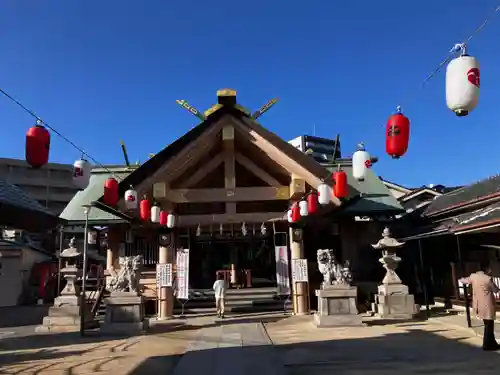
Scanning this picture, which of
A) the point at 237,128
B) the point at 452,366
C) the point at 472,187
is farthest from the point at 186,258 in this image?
the point at 472,187

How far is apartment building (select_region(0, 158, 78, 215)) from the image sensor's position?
52188mm

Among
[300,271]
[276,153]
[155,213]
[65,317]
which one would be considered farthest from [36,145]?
[300,271]

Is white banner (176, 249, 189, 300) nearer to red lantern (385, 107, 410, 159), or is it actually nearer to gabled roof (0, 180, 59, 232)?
gabled roof (0, 180, 59, 232)

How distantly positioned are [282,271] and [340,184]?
4362 mm

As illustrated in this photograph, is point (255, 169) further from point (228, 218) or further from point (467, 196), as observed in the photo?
point (467, 196)

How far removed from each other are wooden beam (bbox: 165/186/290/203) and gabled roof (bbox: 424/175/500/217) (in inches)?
257

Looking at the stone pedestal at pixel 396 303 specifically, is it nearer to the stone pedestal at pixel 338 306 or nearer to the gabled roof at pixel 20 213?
the stone pedestal at pixel 338 306

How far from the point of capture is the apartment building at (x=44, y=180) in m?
52.2

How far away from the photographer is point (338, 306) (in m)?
11.8

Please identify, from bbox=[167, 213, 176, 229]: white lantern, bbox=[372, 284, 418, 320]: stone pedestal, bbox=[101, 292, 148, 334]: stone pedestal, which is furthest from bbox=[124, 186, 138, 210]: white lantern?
bbox=[372, 284, 418, 320]: stone pedestal

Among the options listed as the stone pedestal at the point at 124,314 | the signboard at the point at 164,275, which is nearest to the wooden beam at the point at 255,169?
the signboard at the point at 164,275

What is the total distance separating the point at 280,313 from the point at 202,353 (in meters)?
7.24

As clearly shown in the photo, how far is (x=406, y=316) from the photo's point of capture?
13.2 m

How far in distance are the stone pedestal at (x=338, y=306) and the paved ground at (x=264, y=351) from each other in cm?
37
